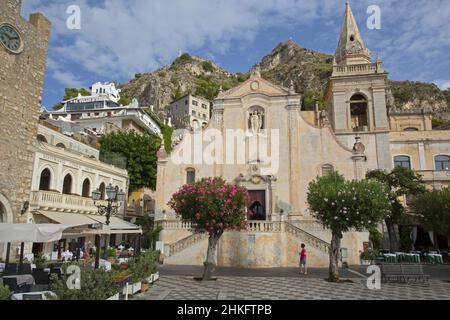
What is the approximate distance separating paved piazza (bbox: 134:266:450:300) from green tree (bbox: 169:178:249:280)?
173 centimetres

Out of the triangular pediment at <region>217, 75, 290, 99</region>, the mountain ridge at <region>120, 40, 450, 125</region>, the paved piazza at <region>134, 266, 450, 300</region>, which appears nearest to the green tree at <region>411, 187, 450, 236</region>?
the paved piazza at <region>134, 266, 450, 300</region>

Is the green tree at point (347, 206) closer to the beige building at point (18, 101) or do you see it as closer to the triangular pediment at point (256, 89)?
the triangular pediment at point (256, 89)

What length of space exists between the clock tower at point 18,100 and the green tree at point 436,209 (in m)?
24.5

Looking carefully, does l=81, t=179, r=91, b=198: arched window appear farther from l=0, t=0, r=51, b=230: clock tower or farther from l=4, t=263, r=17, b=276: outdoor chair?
l=4, t=263, r=17, b=276: outdoor chair

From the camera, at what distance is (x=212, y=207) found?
16.2m

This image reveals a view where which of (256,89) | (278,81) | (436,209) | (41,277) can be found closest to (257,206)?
(256,89)

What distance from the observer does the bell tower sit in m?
33.6

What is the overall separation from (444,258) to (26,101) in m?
33.7

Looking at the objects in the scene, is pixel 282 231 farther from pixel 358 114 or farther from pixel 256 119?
pixel 358 114

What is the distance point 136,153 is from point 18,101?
19.2 meters

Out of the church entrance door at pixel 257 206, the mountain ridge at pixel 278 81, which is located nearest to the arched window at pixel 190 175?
the church entrance door at pixel 257 206
